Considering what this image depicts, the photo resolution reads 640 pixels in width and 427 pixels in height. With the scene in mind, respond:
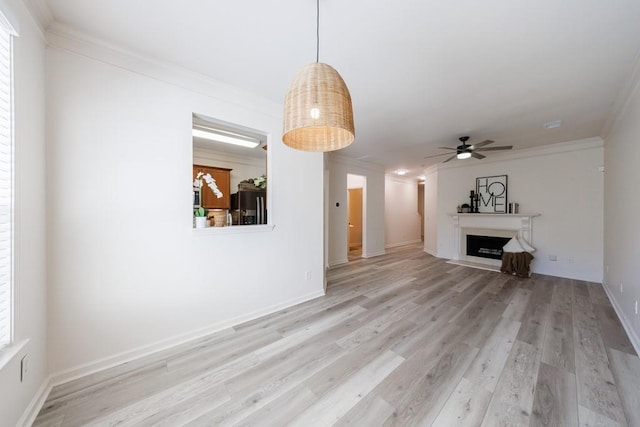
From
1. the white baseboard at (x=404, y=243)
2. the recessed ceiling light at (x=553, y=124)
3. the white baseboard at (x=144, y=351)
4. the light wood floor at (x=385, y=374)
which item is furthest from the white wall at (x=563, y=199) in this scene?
the white baseboard at (x=144, y=351)

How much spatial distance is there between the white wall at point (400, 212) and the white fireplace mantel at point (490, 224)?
201cm

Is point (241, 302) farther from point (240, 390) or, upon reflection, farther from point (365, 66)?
point (365, 66)

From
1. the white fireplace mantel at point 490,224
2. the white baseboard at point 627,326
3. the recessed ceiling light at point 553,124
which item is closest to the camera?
the white baseboard at point 627,326

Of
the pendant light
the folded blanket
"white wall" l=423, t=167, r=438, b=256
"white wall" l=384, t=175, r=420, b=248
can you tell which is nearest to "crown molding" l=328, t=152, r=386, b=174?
"white wall" l=384, t=175, r=420, b=248

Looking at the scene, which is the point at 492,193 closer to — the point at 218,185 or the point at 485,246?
the point at 485,246

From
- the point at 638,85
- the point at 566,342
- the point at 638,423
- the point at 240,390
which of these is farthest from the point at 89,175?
the point at 638,85

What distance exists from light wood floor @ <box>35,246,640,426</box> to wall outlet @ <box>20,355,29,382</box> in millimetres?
298

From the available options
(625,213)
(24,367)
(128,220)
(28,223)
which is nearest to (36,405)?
(24,367)

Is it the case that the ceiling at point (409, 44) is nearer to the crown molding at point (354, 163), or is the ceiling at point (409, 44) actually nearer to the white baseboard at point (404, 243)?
the crown molding at point (354, 163)

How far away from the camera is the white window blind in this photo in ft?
3.97

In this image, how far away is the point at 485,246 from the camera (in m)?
5.36

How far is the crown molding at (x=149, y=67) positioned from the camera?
1.68 meters

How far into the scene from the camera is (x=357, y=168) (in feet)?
19.4

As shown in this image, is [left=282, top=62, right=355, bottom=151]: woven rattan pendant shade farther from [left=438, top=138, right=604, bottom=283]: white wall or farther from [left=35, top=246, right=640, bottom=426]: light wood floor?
[left=438, top=138, right=604, bottom=283]: white wall
